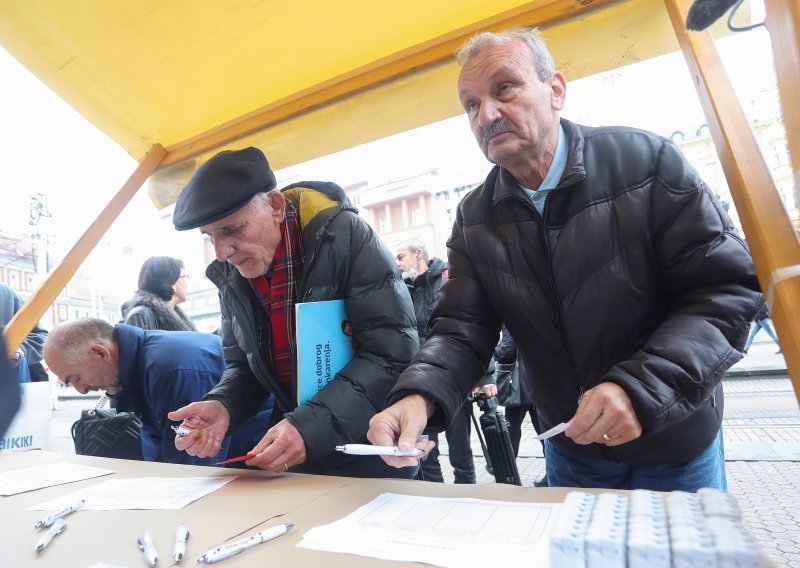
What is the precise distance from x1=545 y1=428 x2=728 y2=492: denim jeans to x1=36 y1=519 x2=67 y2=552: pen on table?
1.19 meters

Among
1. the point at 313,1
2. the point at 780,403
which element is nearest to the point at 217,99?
the point at 313,1

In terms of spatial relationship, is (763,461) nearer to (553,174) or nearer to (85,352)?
(553,174)

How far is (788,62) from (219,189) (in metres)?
1.37

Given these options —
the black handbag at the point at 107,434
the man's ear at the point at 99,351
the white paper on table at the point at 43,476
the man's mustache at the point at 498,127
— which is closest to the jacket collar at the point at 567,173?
the man's mustache at the point at 498,127

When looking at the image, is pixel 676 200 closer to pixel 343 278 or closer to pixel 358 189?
pixel 343 278

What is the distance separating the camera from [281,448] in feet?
4.22

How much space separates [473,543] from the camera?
0.78 meters

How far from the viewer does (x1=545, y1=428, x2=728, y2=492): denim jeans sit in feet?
3.89

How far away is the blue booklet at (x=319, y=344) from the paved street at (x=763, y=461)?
0.64 m

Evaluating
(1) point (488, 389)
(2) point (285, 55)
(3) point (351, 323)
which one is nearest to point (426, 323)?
(1) point (488, 389)

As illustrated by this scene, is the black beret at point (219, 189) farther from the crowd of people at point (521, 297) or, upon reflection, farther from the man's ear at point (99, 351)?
the man's ear at point (99, 351)

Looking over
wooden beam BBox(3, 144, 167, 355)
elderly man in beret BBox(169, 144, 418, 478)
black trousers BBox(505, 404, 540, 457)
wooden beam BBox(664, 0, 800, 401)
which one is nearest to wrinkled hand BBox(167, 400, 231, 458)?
elderly man in beret BBox(169, 144, 418, 478)

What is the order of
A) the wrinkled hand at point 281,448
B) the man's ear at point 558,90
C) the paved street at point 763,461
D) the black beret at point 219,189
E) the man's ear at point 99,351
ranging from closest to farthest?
1. the wrinkled hand at point 281,448
2. the man's ear at point 558,90
3. the black beret at point 219,189
4. the man's ear at point 99,351
5. the paved street at point 763,461

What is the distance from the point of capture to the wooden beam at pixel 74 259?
1.95 m
